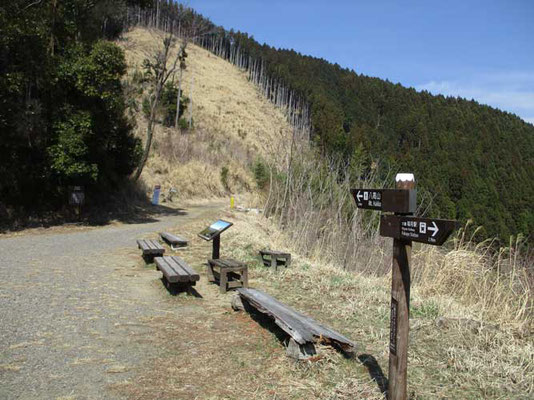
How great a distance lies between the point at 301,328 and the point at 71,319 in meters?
2.48

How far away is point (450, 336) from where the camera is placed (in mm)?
4180

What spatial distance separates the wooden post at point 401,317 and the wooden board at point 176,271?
121 inches

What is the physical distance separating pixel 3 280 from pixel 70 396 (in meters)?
3.74

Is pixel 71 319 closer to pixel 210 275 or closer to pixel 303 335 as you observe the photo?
pixel 210 275

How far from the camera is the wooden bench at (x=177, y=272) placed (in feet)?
17.5

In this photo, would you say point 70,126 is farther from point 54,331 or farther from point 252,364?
point 252,364

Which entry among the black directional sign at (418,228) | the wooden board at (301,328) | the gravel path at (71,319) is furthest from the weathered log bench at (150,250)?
the black directional sign at (418,228)

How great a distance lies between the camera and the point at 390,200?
2852 mm

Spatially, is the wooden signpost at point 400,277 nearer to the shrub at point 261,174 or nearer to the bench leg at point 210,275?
the bench leg at point 210,275

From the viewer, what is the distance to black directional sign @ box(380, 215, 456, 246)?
7.81 ft

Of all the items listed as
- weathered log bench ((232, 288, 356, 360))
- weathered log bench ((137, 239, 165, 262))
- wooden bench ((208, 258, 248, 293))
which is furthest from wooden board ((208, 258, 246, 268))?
weathered log bench ((232, 288, 356, 360))

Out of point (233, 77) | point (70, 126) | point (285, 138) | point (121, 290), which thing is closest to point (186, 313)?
point (121, 290)

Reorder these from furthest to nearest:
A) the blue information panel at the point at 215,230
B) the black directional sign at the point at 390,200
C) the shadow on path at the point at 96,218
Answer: the shadow on path at the point at 96,218 → the blue information panel at the point at 215,230 → the black directional sign at the point at 390,200

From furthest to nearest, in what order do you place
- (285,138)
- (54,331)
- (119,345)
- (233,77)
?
(233,77) → (285,138) → (54,331) → (119,345)
